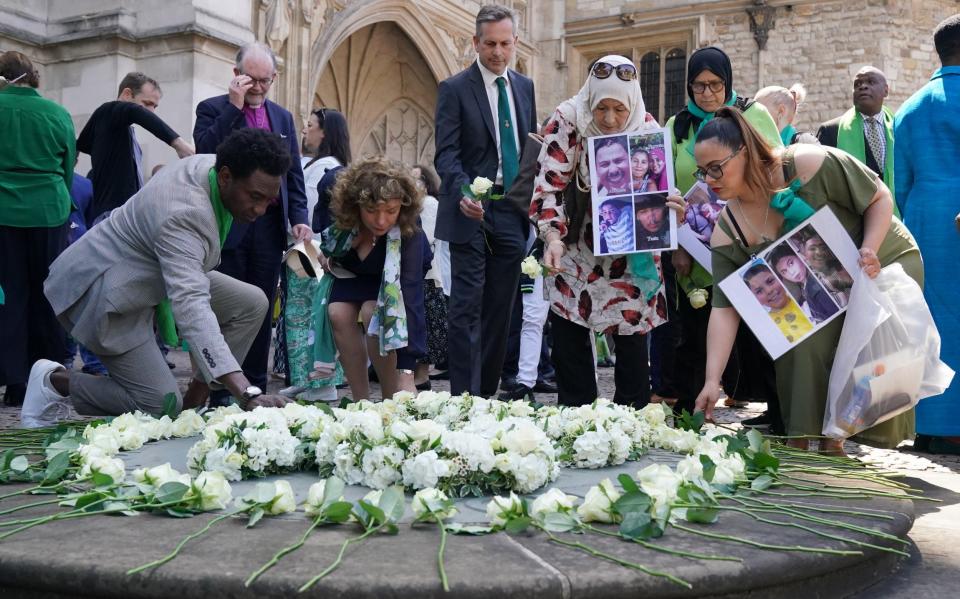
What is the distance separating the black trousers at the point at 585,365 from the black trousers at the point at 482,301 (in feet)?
2.01

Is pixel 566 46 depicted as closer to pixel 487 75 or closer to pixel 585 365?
pixel 487 75

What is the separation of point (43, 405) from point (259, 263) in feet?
4.54

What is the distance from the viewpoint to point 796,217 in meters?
3.98

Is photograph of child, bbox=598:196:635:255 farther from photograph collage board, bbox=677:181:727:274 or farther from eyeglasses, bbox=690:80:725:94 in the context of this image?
eyeglasses, bbox=690:80:725:94

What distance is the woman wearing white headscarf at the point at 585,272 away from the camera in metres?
4.47

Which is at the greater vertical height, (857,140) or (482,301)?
(857,140)

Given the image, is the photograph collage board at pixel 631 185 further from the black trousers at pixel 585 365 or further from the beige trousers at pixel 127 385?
the beige trousers at pixel 127 385

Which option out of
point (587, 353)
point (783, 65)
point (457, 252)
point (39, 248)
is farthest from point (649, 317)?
point (783, 65)

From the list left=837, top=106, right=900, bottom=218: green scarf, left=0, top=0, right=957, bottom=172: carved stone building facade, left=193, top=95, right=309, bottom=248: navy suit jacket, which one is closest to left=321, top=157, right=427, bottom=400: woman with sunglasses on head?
left=193, top=95, right=309, bottom=248: navy suit jacket

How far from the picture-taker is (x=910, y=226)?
476 centimetres

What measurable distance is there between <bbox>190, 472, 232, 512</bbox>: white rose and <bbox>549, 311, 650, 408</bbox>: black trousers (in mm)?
2352

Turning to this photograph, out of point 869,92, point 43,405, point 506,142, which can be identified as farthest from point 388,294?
point 869,92

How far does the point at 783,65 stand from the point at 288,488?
18.8 m

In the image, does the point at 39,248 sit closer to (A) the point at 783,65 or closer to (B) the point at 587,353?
(B) the point at 587,353
